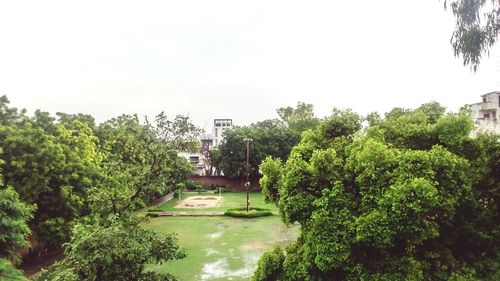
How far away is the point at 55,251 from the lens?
21.3 m

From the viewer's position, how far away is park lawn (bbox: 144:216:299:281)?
16328mm

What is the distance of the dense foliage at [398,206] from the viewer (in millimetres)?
8273

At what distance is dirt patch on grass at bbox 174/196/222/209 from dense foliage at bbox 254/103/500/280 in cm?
2558

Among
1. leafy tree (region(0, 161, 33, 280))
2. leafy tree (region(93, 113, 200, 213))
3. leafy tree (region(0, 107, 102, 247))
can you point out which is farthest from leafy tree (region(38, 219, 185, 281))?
leafy tree (region(0, 107, 102, 247))

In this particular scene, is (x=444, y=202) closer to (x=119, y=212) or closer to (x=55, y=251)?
(x=119, y=212)

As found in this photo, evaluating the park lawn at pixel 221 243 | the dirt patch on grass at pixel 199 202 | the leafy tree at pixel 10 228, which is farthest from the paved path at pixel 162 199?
the leafy tree at pixel 10 228

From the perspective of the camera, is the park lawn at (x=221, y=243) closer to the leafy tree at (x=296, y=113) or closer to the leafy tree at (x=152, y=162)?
the leafy tree at (x=152, y=162)

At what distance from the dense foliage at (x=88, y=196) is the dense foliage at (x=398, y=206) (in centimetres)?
343

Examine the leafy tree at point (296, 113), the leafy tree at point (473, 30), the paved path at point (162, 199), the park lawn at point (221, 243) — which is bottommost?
the park lawn at point (221, 243)

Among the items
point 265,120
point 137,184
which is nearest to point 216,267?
point 137,184

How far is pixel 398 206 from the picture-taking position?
801 centimetres

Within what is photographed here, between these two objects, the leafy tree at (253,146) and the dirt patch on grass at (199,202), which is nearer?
the dirt patch on grass at (199,202)

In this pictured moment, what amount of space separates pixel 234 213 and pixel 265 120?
52.9 m

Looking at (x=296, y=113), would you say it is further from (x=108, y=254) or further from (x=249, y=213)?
(x=108, y=254)
